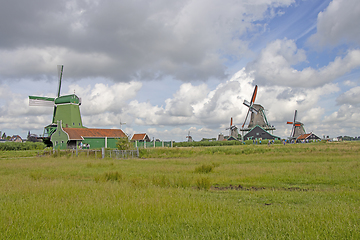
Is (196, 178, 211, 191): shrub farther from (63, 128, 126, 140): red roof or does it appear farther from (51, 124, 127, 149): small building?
(63, 128, 126, 140): red roof

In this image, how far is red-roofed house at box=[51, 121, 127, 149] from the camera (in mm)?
49438

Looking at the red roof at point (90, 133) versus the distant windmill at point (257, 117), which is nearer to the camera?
the red roof at point (90, 133)

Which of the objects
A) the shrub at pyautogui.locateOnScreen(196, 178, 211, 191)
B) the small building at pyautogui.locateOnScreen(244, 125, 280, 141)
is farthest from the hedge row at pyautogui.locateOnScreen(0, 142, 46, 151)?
the small building at pyautogui.locateOnScreen(244, 125, 280, 141)

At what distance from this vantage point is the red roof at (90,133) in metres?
50.0

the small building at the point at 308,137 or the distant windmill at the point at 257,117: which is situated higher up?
the distant windmill at the point at 257,117

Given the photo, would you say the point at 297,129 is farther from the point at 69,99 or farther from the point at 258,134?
the point at 69,99

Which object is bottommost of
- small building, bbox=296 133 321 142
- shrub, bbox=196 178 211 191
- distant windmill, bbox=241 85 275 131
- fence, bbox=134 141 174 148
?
shrub, bbox=196 178 211 191

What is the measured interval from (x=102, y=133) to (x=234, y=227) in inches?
2117

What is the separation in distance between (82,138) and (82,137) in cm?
28

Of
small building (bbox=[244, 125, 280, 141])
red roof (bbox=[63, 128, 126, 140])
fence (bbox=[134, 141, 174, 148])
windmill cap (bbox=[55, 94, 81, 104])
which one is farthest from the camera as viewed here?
small building (bbox=[244, 125, 280, 141])

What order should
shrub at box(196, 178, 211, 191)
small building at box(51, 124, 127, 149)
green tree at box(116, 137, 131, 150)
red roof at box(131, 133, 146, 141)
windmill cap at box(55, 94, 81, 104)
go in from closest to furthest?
shrub at box(196, 178, 211, 191) → green tree at box(116, 137, 131, 150) → small building at box(51, 124, 127, 149) → windmill cap at box(55, 94, 81, 104) → red roof at box(131, 133, 146, 141)

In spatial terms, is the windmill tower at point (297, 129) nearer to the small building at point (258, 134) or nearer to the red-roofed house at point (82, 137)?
the small building at point (258, 134)

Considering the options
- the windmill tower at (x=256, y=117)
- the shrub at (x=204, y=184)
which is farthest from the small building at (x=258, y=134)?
the shrub at (x=204, y=184)

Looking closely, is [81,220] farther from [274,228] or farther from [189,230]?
[274,228]
